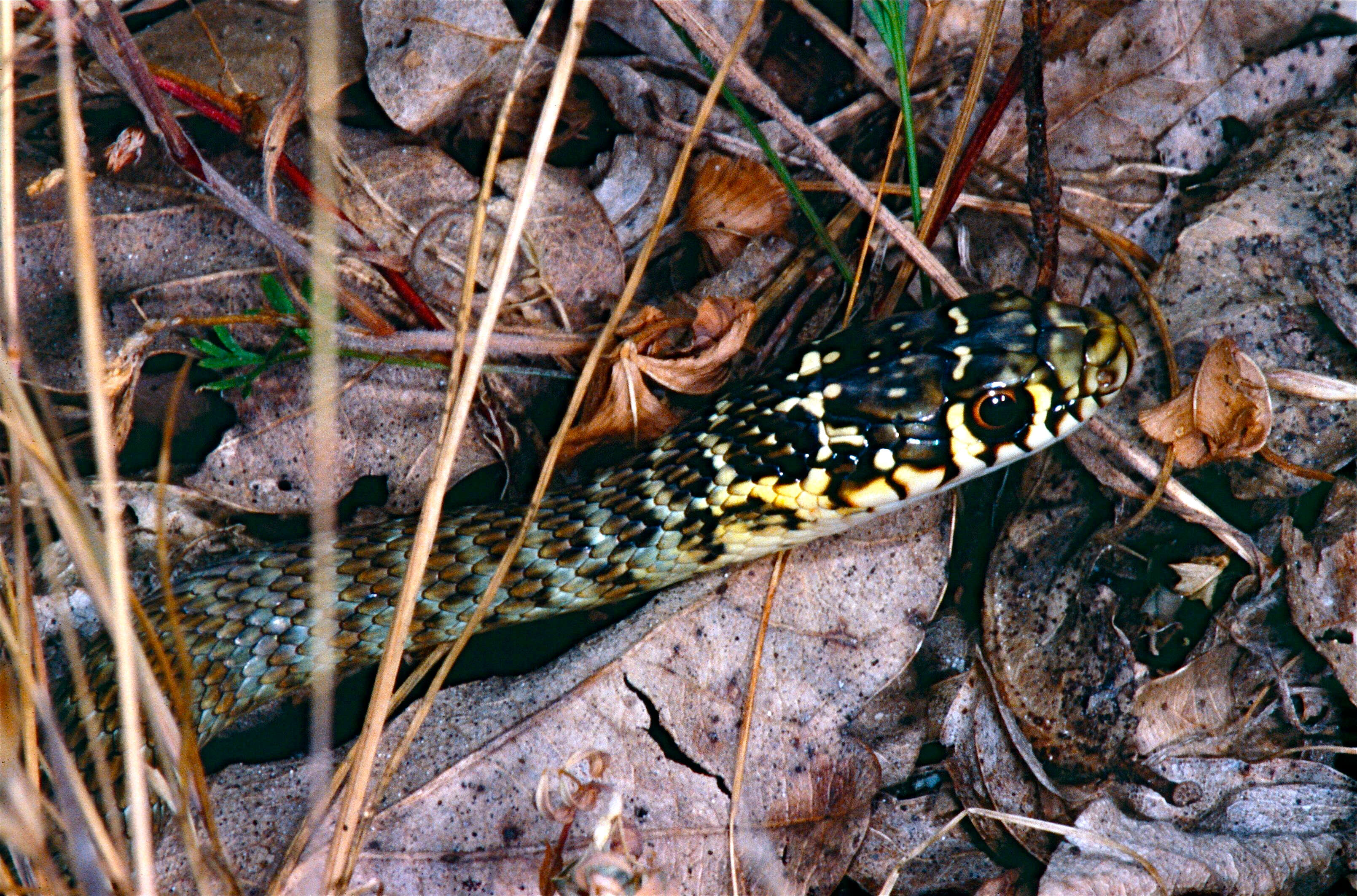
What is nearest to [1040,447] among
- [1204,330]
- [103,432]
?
[1204,330]

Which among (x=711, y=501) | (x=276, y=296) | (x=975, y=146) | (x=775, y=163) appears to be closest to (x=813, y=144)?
(x=775, y=163)

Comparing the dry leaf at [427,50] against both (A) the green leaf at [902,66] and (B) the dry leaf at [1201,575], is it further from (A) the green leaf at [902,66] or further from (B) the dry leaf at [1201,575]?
(B) the dry leaf at [1201,575]

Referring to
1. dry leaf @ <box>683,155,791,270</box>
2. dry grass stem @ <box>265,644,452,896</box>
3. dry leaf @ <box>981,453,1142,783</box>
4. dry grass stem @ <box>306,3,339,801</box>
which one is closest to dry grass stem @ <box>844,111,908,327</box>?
dry leaf @ <box>683,155,791,270</box>

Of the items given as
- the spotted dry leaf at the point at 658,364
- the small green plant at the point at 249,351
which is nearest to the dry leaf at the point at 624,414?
the spotted dry leaf at the point at 658,364

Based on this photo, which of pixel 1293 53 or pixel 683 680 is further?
pixel 1293 53

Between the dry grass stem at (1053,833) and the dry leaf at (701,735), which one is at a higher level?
the dry leaf at (701,735)

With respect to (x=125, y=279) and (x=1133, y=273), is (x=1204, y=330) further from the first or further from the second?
(x=125, y=279)

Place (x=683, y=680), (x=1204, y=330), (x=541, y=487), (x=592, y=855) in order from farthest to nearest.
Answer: (x=1204, y=330), (x=683, y=680), (x=541, y=487), (x=592, y=855)
